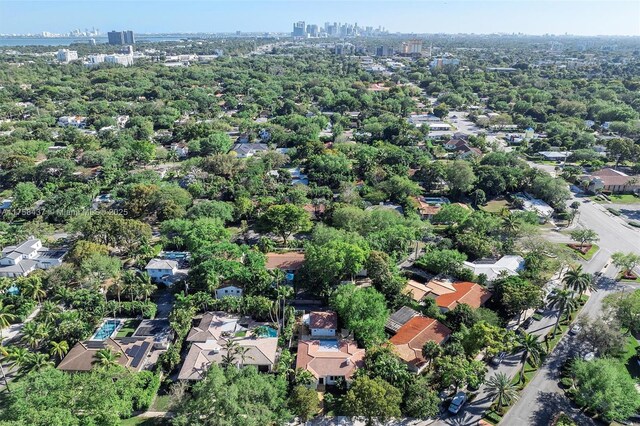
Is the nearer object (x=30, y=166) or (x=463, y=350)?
(x=463, y=350)

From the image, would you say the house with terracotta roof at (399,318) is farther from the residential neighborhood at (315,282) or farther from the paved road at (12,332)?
the paved road at (12,332)

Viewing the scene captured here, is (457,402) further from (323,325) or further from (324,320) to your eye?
(324,320)

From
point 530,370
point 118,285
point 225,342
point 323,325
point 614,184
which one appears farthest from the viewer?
point 614,184

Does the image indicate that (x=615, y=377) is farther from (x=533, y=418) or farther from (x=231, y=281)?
(x=231, y=281)

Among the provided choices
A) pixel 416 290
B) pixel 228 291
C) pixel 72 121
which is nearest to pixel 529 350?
pixel 416 290

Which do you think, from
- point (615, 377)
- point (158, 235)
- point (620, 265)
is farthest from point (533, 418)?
point (158, 235)

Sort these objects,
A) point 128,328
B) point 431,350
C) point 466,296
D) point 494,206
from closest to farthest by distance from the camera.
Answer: point 431,350 < point 128,328 < point 466,296 < point 494,206
